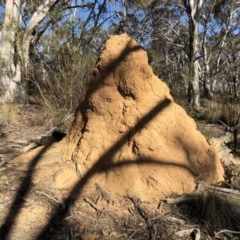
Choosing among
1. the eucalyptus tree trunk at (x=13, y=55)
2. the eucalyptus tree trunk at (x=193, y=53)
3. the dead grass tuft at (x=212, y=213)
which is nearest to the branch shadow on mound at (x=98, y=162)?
the dead grass tuft at (x=212, y=213)

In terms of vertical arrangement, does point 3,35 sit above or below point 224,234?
above

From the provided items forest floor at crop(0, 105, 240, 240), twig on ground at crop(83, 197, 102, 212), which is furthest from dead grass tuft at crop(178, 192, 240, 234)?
twig on ground at crop(83, 197, 102, 212)

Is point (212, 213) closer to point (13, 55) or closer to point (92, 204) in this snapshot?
point (92, 204)

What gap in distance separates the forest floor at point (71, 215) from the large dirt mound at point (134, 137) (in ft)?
0.66

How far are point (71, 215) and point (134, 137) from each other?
1.02m

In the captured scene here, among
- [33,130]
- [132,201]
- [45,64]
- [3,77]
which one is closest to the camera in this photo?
[132,201]

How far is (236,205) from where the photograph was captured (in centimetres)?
317

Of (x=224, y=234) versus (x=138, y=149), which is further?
(x=138, y=149)

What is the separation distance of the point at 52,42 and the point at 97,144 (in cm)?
724

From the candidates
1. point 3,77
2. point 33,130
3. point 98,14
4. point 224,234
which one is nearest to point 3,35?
point 3,77

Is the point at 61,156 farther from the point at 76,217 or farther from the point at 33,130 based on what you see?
the point at 33,130

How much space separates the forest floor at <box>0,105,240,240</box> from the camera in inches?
114

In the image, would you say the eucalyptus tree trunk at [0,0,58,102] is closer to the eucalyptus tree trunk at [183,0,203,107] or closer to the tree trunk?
the tree trunk

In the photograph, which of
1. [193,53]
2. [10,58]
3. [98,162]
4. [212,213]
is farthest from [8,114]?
[193,53]
